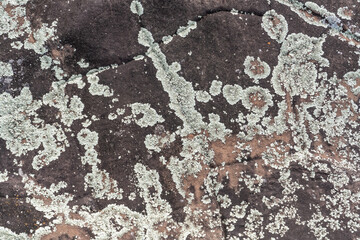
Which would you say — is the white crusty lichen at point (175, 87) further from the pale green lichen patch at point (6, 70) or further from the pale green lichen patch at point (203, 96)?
the pale green lichen patch at point (6, 70)

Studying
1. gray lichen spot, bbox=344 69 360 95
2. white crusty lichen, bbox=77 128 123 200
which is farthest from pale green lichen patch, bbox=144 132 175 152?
gray lichen spot, bbox=344 69 360 95

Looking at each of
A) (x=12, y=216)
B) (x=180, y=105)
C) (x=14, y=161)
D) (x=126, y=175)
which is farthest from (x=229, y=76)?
(x=12, y=216)

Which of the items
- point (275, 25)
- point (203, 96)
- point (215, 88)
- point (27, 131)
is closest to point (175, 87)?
point (203, 96)

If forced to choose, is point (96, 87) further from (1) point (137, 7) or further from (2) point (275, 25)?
(2) point (275, 25)

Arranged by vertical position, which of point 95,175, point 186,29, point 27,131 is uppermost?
point 186,29

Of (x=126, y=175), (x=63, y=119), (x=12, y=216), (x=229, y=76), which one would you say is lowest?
(x=12, y=216)

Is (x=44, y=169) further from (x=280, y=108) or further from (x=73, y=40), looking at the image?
(x=280, y=108)

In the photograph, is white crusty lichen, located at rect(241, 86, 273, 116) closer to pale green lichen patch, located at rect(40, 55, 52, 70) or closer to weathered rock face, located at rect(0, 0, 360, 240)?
weathered rock face, located at rect(0, 0, 360, 240)

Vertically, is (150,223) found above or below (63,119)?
below
